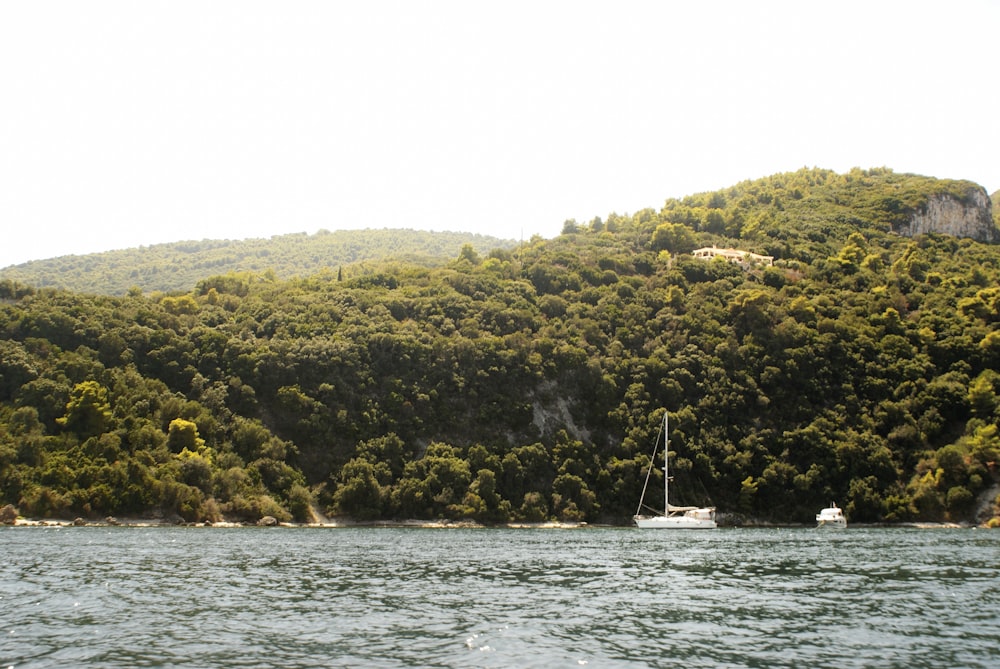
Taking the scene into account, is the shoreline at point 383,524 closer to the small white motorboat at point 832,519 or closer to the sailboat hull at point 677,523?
the small white motorboat at point 832,519

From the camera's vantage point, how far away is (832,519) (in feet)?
317

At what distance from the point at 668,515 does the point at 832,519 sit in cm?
1798

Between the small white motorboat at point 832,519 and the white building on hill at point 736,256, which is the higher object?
the white building on hill at point 736,256

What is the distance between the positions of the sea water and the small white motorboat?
128ft

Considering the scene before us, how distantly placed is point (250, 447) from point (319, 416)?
8876 millimetres

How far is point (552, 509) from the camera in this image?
100 m

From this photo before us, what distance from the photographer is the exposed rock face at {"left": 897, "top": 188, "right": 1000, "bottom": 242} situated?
591ft

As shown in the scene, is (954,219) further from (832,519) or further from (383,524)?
(383,524)

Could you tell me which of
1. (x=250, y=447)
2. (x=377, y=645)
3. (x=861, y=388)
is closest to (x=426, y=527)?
(x=250, y=447)

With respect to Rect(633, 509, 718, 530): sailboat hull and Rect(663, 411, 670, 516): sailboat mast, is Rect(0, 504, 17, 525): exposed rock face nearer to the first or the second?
Rect(633, 509, 718, 530): sailboat hull

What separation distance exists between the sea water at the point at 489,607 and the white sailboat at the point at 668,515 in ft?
122

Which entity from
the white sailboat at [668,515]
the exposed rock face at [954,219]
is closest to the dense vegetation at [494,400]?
the white sailboat at [668,515]

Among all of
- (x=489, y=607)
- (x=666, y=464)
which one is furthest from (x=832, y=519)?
(x=489, y=607)

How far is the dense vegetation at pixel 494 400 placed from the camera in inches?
3593
